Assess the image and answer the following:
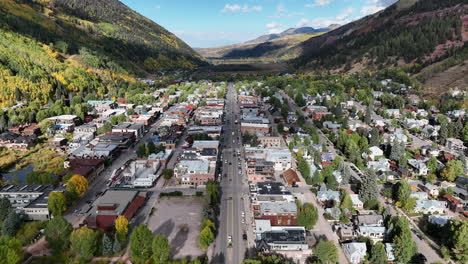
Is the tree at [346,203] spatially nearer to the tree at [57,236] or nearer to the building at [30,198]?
the tree at [57,236]

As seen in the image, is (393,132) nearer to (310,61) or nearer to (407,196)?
(407,196)

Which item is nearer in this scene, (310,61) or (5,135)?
(5,135)

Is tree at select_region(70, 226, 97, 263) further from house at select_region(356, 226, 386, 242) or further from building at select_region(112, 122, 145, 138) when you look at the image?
building at select_region(112, 122, 145, 138)

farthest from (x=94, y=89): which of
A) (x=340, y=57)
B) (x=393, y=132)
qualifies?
(x=340, y=57)

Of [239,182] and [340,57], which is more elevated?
[340,57]

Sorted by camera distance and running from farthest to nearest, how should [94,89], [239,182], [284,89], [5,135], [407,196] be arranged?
[284,89] → [94,89] → [5,135] → [239,182] → [407,196]

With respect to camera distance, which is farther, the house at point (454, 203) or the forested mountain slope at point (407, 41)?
the forested mountain slope at point (407, 41)

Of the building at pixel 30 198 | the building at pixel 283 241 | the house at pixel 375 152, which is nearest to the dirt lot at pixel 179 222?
the building at pixel 283 241
